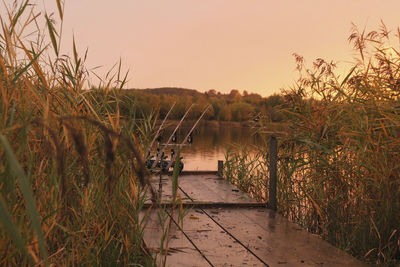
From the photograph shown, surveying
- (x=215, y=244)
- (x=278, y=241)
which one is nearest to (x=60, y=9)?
(x=215, y=244)

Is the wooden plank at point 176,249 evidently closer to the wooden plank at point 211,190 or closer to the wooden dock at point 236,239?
the wooden dock at point 236,239

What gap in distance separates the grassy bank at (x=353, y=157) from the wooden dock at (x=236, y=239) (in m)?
0.33

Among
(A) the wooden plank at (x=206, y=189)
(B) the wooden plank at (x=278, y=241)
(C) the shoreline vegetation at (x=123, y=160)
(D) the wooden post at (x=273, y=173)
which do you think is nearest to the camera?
(C) the shoreline vegetation at (x=123, y=160)

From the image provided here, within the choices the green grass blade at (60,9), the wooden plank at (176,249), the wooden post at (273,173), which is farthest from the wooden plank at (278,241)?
the green grass blade at (60,9)

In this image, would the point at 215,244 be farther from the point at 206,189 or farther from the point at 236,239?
the point at 206,189

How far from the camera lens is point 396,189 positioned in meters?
3.75

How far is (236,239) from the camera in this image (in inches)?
159

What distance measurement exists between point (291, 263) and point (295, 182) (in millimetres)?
1991

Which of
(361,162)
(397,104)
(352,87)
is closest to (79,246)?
(361,162)

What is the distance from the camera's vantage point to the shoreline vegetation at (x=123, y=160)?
196 centimetres

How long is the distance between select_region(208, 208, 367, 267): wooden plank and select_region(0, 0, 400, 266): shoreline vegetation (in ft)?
0.91

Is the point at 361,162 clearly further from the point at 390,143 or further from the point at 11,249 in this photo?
the point at 11,249

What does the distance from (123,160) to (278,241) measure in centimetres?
272

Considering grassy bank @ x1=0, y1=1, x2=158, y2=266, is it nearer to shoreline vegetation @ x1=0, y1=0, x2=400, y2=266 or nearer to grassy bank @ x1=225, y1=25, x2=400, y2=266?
shoreline vegetation @ x1=0, y1=0, x2=400, y2=266
